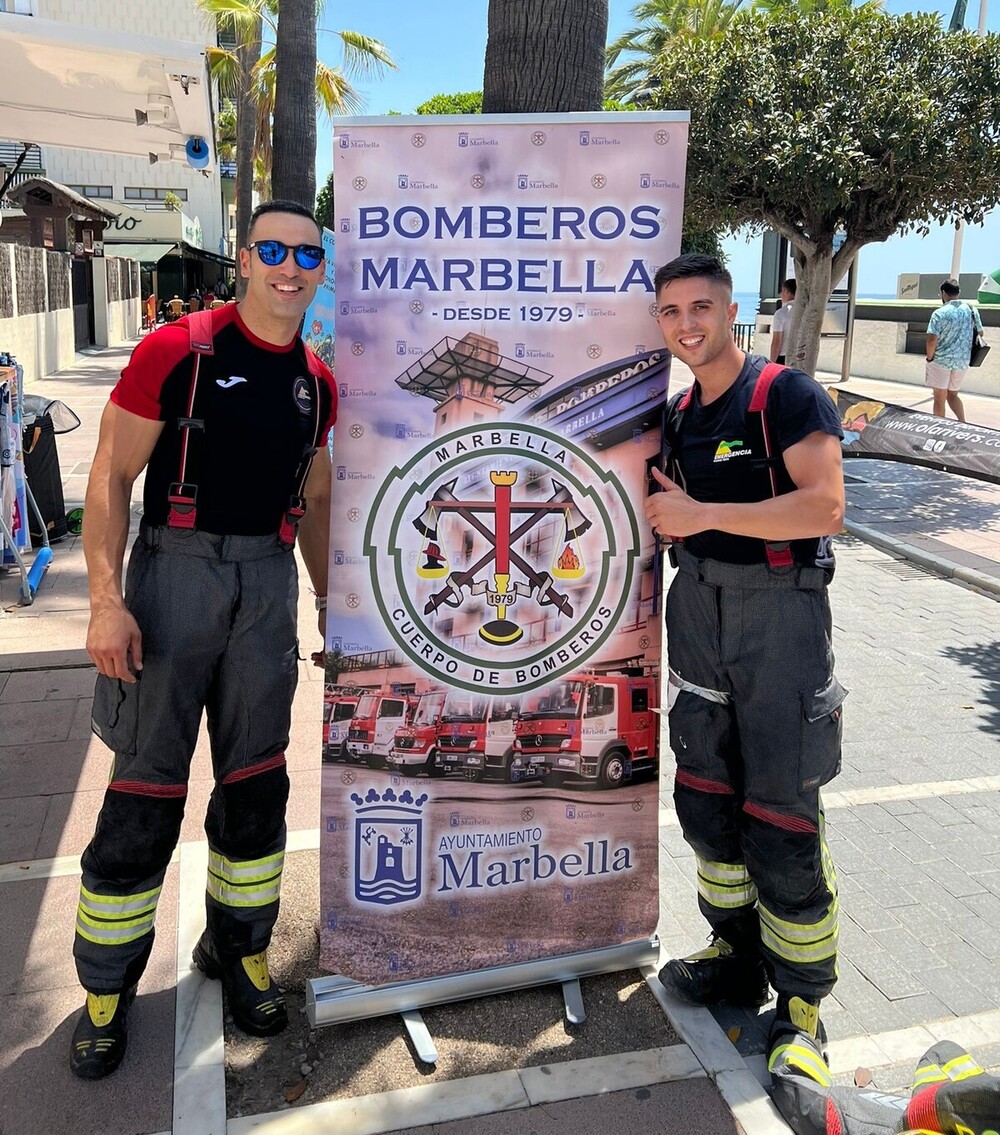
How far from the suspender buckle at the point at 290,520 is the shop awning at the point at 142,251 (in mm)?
36014

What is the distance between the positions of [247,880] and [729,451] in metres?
1.73

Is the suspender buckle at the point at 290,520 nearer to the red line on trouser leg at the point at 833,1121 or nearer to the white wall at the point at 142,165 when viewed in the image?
the red line on trouser leg at the point at 833,1121

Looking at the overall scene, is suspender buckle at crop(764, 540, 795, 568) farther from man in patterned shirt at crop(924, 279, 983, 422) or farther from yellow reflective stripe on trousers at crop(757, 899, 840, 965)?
man in patterned shirt at crop(924, 279, 983, 422)

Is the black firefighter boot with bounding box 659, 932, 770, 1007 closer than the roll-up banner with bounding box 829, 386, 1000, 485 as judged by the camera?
Yes

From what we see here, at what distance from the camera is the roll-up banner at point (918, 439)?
9.03m

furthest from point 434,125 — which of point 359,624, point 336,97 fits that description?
point 336,97

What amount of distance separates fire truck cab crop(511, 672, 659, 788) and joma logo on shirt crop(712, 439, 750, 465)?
70cm

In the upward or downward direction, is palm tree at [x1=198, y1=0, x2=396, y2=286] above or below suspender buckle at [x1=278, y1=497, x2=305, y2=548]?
above

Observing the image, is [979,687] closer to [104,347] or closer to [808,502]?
[808,502]

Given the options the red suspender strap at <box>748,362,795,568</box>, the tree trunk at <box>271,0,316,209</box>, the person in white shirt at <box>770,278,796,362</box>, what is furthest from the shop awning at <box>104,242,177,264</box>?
the red suspender strap at <box>748,362,795,568</box>

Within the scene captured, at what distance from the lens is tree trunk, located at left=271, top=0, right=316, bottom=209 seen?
9305 mm

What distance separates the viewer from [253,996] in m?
2.77

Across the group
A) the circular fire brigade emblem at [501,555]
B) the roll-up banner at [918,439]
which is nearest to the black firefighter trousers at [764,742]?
the circular fire brigade emblem at [501,555]

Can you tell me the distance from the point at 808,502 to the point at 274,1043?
2.01 meters
